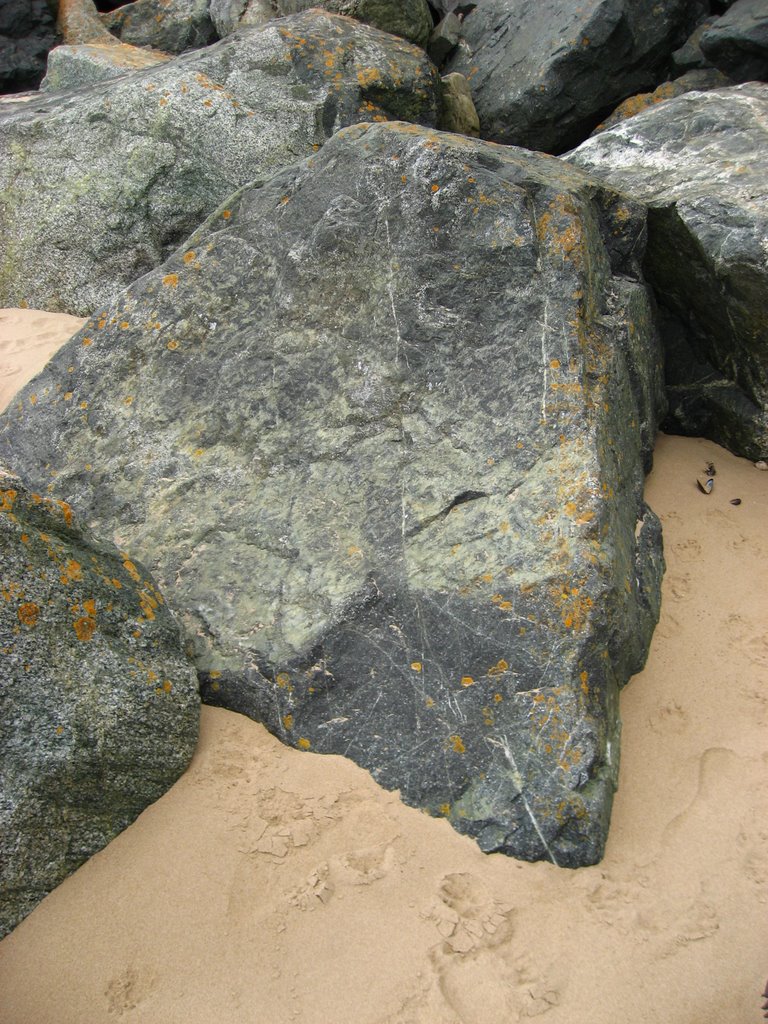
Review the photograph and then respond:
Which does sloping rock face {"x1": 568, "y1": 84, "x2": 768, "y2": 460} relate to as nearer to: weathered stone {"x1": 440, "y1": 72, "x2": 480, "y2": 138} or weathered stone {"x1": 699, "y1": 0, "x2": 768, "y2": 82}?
weathered stone {"x1": 699, "y1": 0, "x2": 768, "y2": 82}

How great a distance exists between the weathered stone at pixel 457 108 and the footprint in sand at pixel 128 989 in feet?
17.9

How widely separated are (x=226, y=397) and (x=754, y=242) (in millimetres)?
2439

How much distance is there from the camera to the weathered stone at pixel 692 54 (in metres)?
6.23

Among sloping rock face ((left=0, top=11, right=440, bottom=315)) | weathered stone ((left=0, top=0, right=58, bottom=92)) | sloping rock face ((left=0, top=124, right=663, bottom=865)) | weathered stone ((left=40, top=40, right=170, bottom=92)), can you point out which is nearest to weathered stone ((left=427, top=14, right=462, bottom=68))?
sloping rock face ((left=0, top=11, right=440, bottom=315))

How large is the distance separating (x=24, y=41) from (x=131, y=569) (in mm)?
8084

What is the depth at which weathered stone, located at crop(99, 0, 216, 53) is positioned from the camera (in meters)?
8.41

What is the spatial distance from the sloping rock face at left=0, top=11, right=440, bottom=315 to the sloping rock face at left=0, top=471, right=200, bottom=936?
296cm

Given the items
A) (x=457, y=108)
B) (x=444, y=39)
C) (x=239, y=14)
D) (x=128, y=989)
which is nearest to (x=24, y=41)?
(x=239, y=14)

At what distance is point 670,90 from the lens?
6047mm

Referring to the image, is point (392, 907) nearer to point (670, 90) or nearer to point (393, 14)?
point (670, 90)

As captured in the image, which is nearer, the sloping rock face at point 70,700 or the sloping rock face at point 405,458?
the sloping rock face at point 70,700

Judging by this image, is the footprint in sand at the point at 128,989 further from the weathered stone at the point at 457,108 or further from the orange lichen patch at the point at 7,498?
the weathered stone at the point at 457,108

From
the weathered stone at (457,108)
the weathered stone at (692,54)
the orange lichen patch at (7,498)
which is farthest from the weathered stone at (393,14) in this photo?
the orange lichen patch at (7,498)

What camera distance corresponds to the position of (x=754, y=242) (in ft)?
13.1
